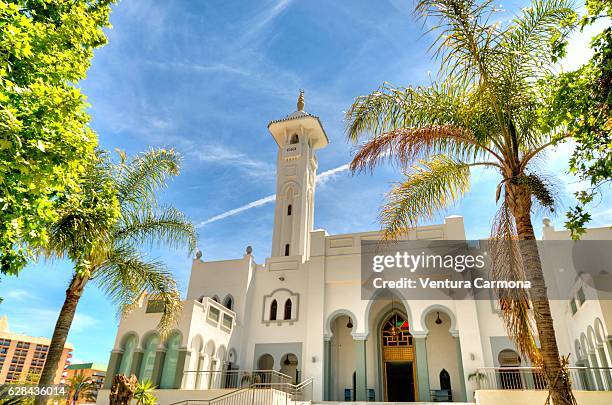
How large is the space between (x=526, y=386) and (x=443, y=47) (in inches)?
534

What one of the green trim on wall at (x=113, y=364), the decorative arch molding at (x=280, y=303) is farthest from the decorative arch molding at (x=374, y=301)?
the green trim on wall at (x=113, y=364)

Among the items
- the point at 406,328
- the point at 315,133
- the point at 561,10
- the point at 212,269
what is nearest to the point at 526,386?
the point at 406,328

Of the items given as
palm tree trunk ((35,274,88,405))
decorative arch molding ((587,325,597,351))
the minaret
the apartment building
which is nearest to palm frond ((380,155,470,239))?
palm tree trunk ((35,274,88,405))

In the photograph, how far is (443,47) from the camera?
7398 mm

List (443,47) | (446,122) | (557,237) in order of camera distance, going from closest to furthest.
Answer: (443,47), (446,122), (557,237)

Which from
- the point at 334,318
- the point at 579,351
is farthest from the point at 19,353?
the point at 579,351

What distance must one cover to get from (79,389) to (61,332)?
14452 millimetres

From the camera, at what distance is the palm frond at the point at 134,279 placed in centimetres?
1121

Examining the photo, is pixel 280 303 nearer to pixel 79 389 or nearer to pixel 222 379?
pixel 222 379

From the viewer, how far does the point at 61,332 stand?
985cm

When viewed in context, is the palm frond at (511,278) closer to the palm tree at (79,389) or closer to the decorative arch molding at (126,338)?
the decorative arch molding at (126,338)

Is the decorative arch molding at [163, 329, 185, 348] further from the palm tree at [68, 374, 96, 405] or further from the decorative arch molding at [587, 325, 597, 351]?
the decorative arch molding at [587, 325, 597, 351]

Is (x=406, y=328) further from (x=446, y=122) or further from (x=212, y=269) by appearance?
(x=446, y=122)

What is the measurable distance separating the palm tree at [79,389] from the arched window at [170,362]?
6418mm
